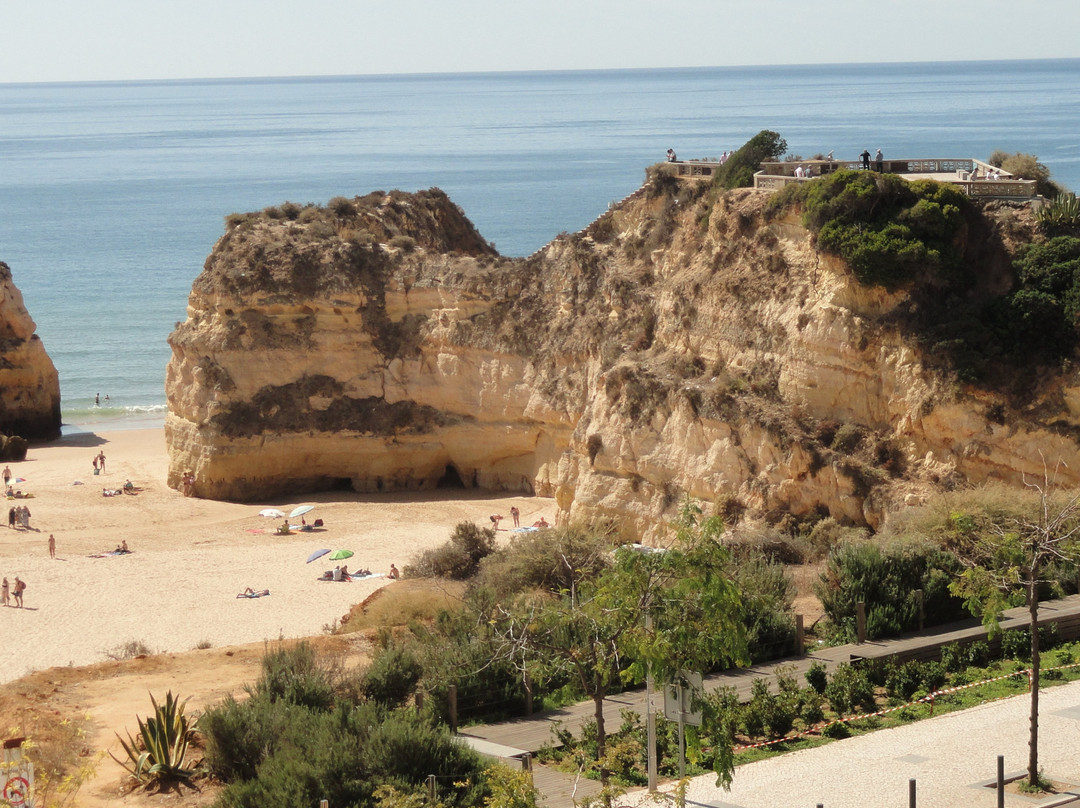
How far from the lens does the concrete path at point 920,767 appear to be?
15.6 metres

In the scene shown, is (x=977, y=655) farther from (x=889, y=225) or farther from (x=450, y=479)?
(x=450, y=479)

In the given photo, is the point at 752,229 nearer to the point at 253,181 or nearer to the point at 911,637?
the point at 911,637

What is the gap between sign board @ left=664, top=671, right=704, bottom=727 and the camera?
50.7 ft

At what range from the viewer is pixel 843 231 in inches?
1321

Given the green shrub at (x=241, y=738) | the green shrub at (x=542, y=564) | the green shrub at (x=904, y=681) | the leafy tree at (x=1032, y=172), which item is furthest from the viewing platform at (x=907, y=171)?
the green shrub at (x=241, y=738)

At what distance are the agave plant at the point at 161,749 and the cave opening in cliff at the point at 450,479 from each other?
30.2 meters

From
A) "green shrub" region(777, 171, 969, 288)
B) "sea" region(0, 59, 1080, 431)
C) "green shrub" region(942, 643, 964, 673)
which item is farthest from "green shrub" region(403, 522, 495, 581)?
"sea" region(0, 59, 1080, 431)

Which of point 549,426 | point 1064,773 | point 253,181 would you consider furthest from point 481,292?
point 253,181

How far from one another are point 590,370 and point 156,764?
26.3 metres

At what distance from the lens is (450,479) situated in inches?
1940

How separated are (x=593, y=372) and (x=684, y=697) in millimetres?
27251

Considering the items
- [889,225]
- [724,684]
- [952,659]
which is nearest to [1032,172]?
[889,225]

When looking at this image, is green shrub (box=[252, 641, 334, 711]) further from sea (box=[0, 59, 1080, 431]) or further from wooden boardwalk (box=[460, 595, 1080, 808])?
sea (box=[0, 59, 1080, 431])

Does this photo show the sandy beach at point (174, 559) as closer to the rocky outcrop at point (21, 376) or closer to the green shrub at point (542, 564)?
the green shrub at point (542, 564)
